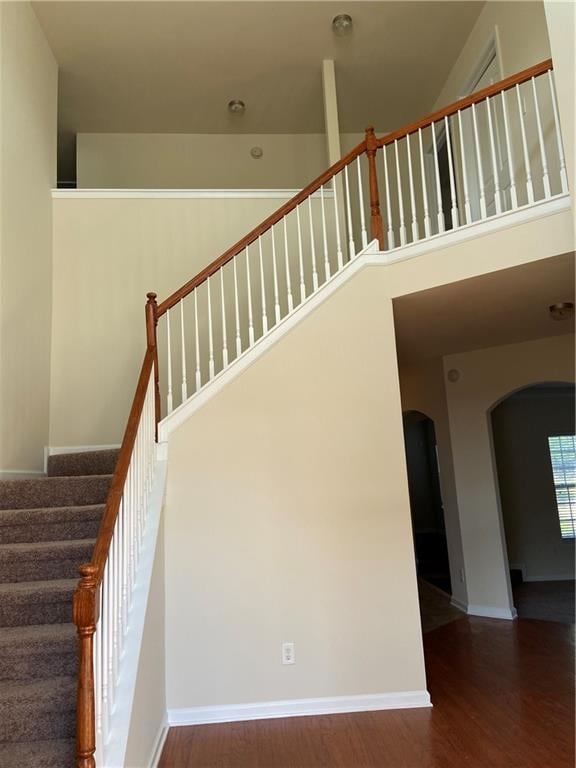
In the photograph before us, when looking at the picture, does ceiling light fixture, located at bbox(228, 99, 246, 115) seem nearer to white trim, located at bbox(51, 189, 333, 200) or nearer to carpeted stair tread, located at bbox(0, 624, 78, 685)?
white trim, located at bbox(51, 189, 333, 200)

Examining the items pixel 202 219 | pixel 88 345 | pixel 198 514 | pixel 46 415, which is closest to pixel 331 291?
pixel 198 514

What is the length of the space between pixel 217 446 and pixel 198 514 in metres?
0.43

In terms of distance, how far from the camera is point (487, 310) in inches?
158

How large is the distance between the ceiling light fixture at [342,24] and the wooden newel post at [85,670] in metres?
5.03

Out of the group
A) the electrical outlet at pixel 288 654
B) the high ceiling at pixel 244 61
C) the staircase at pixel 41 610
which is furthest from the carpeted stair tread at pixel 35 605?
the high ceiling at pixel 244 61

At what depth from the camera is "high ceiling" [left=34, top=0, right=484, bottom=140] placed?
4.68 m

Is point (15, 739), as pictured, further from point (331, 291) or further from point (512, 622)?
point (512, 622)

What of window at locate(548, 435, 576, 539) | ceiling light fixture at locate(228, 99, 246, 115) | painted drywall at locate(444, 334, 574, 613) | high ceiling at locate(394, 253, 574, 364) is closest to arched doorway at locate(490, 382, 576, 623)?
window at locate(548, 435, 576, 539)

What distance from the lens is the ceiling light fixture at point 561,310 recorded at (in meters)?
3.91

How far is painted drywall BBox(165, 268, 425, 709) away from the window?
5.21m

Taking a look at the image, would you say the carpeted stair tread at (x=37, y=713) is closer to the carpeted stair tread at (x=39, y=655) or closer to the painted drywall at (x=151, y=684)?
the carpeted stair tread at (x=39, y=655)

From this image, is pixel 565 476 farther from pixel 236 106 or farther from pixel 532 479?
pixel 236 106

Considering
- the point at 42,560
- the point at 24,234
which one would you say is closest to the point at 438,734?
the point at 42,560

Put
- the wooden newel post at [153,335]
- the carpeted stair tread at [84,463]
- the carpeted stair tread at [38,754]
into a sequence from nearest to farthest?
the carpeted stair tread at [38,754], the wooden newel post at [153,335], the carpeted stair tread at [84,463]
